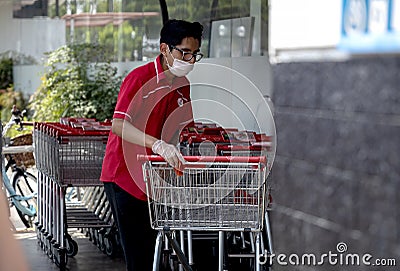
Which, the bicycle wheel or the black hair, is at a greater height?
the black hair

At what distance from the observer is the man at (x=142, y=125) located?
5152 millimetres

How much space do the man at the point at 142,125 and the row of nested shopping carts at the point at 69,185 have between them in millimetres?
2252

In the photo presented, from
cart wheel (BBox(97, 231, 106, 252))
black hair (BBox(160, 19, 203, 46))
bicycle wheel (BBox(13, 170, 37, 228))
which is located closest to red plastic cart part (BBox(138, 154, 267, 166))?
black hair (BBox(160, 19, 203, 46))

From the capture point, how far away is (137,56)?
1284 centimetres

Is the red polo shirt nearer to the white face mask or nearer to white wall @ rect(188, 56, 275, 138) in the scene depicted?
the white face mask

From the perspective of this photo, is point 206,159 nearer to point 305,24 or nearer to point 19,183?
point 305,24


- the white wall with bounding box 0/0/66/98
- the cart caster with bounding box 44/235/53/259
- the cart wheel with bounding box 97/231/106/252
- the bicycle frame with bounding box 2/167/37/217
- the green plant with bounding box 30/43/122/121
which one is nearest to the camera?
the cart caster with bounding box 44/235/53/259

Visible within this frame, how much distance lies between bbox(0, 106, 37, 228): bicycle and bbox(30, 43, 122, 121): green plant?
373 cm

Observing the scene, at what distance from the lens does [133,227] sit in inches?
207

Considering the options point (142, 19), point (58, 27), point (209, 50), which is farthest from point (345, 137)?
point (58, 27)

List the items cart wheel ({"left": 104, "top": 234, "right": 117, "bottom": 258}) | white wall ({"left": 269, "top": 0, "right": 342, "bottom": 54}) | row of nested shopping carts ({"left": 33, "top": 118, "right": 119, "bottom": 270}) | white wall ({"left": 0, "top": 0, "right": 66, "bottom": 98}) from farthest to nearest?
white wall ({"left": 0, "top": 0, "right": 66, "bottom": 98}), cart wheel ({"left": 104, "top": 234, "right": 117, "bottom": 258}), row of nested shopping carts ({"left": 33, "top": 118, "right": 119, "bottom": 270}), white wall ({"left": 269, "top": 0, "right": 342, "bottom": 54})

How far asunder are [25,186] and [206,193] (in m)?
6.16

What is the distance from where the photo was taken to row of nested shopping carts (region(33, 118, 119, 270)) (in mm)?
7574

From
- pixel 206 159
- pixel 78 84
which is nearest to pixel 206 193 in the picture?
pixel 206 159
